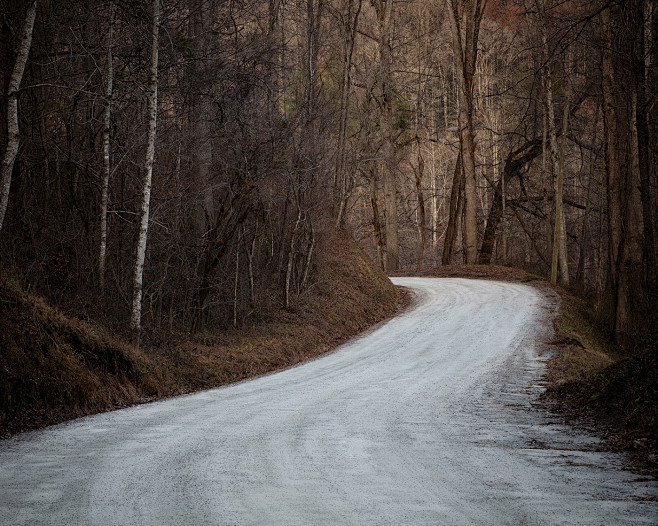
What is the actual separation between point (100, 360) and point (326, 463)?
550cm

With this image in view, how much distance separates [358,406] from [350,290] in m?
12.1

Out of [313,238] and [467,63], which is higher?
[467,63]

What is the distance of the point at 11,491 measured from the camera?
504 cm

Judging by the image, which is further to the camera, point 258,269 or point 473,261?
point 473,261

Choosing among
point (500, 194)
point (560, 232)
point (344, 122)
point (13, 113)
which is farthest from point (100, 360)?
point (500, 194)

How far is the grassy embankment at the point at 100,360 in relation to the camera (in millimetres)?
8391

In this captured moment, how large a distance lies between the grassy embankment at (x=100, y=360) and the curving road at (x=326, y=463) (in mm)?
704

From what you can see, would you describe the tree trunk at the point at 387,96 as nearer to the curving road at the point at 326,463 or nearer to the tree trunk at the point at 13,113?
the curving road at the point at 326,463

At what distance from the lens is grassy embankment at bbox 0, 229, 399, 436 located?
839 cm

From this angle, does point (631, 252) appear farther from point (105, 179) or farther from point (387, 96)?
point (387, 96)

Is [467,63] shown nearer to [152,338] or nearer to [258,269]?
[258,269]

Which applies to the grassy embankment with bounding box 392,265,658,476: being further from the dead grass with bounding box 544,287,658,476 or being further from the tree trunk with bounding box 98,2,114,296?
the tree trunk with bounding box 98,2,114,296

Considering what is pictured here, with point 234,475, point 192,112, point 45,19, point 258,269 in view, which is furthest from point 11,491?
point 258,269

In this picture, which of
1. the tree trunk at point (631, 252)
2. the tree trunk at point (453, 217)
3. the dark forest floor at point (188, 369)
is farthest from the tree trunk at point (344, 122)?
the tree trunk at point (453, 217)
